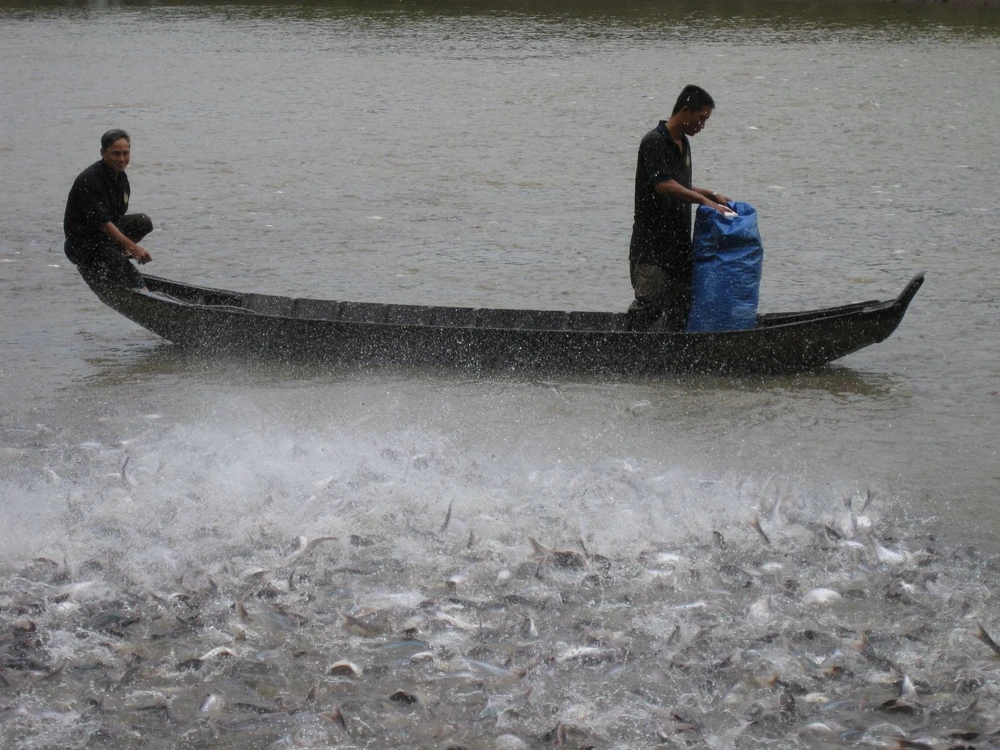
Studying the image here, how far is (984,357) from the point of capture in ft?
30.2

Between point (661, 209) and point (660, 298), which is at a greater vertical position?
point (661, 209)

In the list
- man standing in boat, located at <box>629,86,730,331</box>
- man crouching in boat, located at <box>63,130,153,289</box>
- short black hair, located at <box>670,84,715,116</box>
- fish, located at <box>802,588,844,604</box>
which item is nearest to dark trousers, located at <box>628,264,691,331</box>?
man standing in boat, located at <box>629,86,730,331</box>

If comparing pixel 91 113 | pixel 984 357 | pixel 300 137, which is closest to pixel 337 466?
pixel 984 357

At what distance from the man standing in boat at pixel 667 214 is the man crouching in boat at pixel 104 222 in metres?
3.72

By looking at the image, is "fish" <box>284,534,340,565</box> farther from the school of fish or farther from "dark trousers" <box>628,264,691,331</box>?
"dark trousers" <box>628,264,691,331</box>

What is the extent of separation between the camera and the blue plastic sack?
8.28 m

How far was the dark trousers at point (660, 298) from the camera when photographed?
8.74m

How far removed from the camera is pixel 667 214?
27.8 feet

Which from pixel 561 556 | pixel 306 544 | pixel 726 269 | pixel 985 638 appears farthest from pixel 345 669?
pixel 726 269

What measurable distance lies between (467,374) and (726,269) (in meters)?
2.06

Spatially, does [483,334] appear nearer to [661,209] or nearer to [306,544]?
[661,209]

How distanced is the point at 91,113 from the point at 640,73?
10693mm

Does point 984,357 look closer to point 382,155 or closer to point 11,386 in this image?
point 11,386

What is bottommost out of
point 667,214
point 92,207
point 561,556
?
point 561,556
